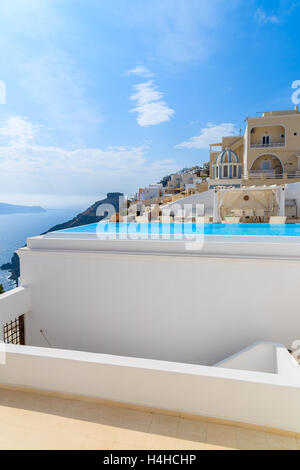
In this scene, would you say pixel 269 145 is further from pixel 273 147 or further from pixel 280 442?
pixel 280 442

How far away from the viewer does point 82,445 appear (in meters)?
2.69

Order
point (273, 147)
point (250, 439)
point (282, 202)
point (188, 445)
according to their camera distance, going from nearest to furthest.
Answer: point (188, 445), point (250, 439), point (282, 202), point (273, 147)

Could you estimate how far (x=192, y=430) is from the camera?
9.50ft

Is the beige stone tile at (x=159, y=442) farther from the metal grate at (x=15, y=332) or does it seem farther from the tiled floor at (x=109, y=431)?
the metal grate at (x=15, y=332)

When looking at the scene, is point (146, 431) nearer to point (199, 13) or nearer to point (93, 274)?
point (93, 274)

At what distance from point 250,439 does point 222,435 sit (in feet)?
0.83

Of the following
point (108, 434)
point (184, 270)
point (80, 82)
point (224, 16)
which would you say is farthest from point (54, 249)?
point (224, 16)

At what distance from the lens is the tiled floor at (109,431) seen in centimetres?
271

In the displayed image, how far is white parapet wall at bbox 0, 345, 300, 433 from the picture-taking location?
2887 mm

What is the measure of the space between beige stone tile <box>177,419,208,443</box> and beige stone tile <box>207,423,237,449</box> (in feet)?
0.16

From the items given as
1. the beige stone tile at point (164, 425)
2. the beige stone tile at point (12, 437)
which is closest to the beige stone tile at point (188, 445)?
the beige stone tile at point (164, 425)

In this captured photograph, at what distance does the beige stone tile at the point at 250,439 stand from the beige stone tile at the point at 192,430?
313 millimetres

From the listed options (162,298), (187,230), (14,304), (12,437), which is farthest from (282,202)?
(12,437)

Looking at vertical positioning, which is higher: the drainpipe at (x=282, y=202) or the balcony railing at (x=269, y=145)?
the balcony railing at (x=269, y=145)
